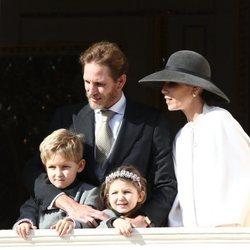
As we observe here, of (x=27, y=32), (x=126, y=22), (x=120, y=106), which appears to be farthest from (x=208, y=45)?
(x=120, y=106)

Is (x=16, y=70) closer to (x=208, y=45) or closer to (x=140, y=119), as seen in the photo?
(x=208, y=45)

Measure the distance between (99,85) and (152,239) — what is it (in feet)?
2.26

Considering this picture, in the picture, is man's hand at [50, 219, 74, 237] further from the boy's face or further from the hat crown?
the hat crown

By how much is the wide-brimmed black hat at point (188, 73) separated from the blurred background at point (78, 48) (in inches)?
91.8

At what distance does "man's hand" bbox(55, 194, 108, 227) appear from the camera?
5.29 m

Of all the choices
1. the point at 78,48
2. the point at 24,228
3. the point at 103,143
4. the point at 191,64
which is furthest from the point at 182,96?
the point at 78,48

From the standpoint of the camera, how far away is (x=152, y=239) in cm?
520

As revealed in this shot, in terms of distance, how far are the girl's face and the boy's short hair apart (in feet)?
0.67

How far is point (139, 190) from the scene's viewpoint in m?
A: 5.32

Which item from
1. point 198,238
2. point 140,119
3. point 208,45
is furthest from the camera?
point 208,45

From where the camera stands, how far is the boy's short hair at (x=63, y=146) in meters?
5.37

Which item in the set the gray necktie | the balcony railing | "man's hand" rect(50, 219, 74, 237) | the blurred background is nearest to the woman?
the balcony railing

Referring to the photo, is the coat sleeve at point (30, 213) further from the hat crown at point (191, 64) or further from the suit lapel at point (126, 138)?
the hat crown at point (191, 64)

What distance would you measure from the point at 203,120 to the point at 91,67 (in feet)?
1.68
